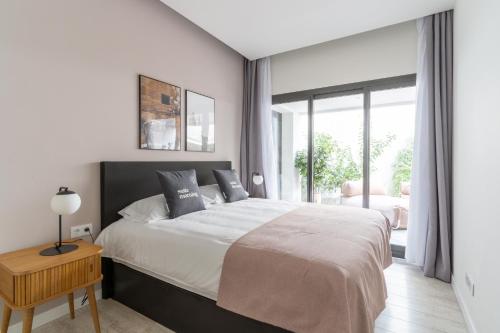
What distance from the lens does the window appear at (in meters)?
3.24

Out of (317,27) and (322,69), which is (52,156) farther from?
(322,69)

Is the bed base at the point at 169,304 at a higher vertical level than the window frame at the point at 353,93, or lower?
lower

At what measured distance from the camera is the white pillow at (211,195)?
2.81 metres

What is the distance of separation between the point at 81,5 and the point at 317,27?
2360mm

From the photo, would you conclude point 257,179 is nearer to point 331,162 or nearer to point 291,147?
point 291,147

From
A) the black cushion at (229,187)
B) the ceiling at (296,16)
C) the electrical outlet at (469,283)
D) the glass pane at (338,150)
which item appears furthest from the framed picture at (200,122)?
the electrical outlet at (469,283)

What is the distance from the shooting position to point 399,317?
6.36 feet

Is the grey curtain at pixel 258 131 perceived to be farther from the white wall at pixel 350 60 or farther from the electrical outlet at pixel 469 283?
the electrical outlet at pixel 469 283

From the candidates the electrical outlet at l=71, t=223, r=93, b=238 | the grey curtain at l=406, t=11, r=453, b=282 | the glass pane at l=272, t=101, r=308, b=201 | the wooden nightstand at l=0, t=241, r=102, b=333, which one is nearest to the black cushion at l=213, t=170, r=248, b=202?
the glass pane at l=272, t=101, r=308, b=201

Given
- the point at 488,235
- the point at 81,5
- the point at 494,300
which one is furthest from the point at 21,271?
the point at 488,235

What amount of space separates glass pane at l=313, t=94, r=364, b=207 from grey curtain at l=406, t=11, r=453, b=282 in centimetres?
73

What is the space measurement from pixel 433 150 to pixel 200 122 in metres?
2.71

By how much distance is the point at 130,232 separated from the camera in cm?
196

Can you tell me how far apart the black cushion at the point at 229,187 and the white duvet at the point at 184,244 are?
63 centimetres
